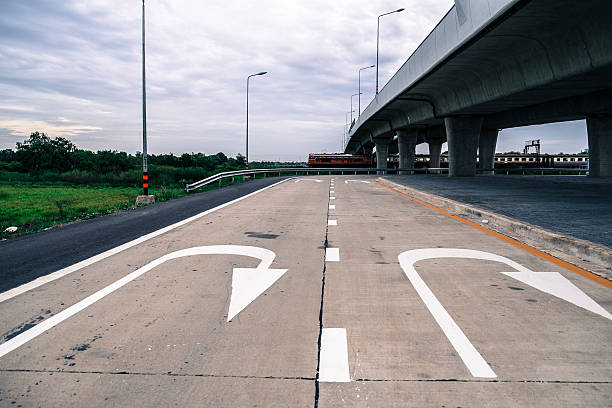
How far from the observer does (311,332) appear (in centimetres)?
433

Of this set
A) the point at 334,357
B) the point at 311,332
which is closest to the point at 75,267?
the point at 311,332

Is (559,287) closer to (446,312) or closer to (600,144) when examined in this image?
(446,312)

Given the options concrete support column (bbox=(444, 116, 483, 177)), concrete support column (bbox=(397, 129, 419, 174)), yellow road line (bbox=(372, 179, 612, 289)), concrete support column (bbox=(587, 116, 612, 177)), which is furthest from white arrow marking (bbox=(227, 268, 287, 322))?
concrete support column (bbox=(397, 129, 419, 174))

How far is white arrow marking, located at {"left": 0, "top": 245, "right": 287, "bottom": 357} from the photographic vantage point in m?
4.34

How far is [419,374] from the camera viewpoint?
3502 mm

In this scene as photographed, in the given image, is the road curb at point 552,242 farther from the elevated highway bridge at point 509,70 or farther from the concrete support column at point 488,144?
the concrete support column at point 488,144

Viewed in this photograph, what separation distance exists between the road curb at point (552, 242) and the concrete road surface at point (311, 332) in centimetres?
61

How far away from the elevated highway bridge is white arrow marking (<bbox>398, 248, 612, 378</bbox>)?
28.8 ft

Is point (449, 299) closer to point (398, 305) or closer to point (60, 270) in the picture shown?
point (398, 305)

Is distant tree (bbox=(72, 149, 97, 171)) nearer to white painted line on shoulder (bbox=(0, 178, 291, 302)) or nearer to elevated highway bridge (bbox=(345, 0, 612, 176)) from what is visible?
elevated highway bridge (bbox=(345, 0, 612, 176))

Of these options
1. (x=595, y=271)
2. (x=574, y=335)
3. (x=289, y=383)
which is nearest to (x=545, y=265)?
(x=595, y=271)

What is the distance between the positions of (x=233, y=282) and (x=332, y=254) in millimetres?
2273

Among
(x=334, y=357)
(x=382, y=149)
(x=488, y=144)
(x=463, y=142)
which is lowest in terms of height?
(x=334, y=357)

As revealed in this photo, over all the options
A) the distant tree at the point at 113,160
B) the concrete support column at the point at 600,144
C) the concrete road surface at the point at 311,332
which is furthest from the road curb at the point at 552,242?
the distant tree at the point at 113,160
